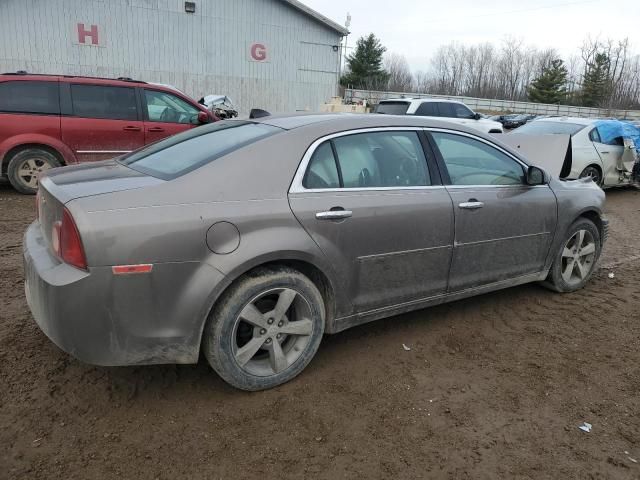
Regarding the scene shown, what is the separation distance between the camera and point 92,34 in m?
18.7

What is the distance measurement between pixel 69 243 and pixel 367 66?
201 feet

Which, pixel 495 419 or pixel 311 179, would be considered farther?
pixel 311 179

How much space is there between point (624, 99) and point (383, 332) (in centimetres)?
6757

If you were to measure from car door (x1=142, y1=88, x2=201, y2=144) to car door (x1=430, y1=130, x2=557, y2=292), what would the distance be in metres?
5.95

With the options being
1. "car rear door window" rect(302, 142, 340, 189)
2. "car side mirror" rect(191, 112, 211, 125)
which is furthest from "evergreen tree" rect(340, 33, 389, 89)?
"car rear door window" rect(302, 142, 340, 189)

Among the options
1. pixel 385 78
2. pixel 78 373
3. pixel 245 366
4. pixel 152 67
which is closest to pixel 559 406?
pixel 245 366

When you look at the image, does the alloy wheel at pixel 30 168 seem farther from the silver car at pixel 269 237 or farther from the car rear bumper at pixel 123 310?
the car rear bumper at pixel 123 310

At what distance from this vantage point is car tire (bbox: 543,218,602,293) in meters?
4.51

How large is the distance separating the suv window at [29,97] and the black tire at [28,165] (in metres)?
0.60

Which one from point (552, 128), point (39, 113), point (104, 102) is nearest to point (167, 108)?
point (104, 102)

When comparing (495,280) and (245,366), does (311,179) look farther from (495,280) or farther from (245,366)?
(495,280)

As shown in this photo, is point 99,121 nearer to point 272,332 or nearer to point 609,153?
point 272,332

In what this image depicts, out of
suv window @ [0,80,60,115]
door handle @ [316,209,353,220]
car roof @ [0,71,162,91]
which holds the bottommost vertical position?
door handle @ [316,209,353,220]

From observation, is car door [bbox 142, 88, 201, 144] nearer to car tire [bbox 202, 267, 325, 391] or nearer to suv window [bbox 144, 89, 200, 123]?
suv window [bbox 144, 89, 200, 123]
